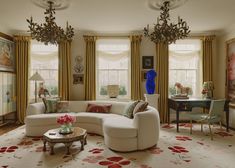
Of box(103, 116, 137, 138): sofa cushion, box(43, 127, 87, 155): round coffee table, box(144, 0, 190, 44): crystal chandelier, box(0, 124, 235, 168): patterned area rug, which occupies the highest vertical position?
box(144, 0, 190, 44): crystal chandelier

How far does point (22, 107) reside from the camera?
585 cm

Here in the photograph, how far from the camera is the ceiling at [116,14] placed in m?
3.74

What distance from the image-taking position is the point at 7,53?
553 cm

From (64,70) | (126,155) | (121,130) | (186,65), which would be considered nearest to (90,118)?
(121,130)

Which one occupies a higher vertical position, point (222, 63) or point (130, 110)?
point (222, 63)

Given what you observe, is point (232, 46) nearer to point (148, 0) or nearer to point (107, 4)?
point (148, 0)

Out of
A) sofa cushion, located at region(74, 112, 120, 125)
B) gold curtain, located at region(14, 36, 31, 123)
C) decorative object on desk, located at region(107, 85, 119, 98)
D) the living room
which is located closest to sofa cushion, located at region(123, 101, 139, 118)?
the living room

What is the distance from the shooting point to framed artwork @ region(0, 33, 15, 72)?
17.3ft

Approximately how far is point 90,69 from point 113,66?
0.75m

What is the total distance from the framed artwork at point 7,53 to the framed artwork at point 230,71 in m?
6.20

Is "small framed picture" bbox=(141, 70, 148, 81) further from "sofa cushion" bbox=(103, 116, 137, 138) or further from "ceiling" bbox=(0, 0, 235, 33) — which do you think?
"sofa cushion" bbox=(103, 116, 137, 138)

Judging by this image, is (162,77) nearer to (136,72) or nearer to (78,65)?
(136,72)

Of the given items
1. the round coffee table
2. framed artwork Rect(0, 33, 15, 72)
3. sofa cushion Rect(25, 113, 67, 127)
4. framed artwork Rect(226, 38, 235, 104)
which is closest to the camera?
the round coffee table

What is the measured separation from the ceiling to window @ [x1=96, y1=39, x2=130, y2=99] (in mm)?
552
